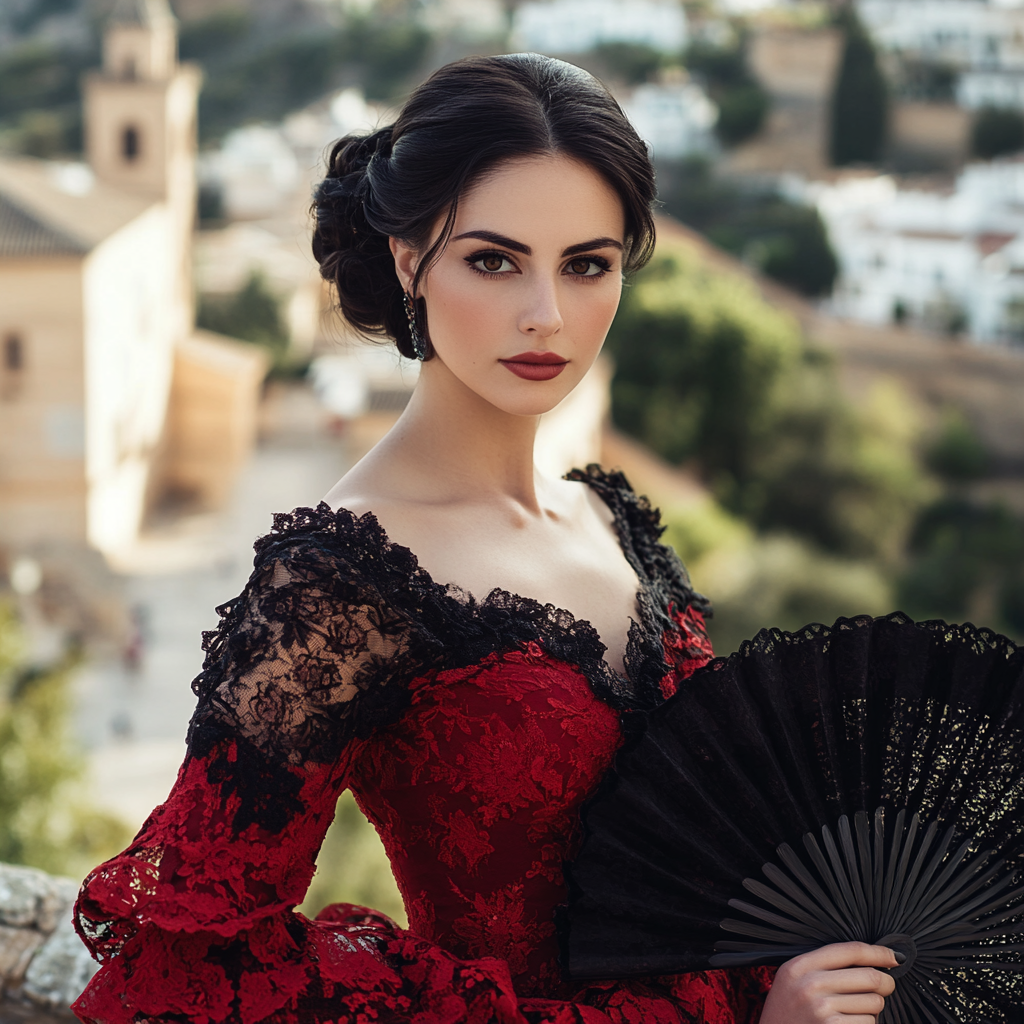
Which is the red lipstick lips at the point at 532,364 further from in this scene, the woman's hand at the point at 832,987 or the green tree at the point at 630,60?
the green tree at the point at 630,60

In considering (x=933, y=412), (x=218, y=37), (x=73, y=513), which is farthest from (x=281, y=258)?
(x=218, y=37)

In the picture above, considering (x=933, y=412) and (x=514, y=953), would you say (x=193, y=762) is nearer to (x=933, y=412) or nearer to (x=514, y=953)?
(x=514, y=953)

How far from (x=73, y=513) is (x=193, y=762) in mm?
14937

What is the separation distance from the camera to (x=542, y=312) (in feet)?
4.00

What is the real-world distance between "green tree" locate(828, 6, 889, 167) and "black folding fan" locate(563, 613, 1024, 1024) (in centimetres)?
3494

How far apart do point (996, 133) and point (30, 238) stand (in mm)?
26245

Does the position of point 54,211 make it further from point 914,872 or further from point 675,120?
point 675,120

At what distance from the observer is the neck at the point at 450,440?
52.5 inches

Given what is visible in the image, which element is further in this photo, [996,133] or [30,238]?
[996,133]

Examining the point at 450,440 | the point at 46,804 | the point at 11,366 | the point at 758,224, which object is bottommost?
the point at 758,224

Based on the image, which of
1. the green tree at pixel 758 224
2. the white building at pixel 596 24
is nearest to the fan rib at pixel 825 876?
the green tree at pixel 758 224

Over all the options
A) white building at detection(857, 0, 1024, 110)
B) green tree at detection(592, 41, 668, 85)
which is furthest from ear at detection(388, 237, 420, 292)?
white building at detection(857, 0, 1024, 110)

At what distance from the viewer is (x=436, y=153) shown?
1244 mm

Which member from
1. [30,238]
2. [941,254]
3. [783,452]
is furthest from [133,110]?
[941,254]
